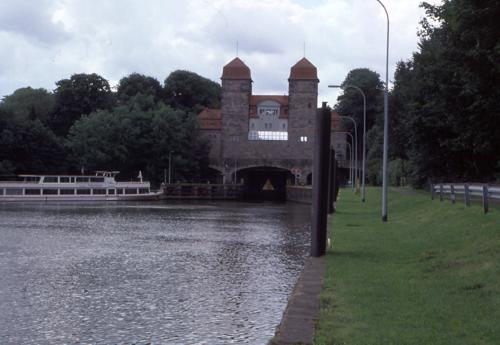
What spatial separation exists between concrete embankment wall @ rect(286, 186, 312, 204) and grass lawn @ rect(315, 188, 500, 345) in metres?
56.7

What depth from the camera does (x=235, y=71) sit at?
385 feet

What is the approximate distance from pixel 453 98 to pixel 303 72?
86.8 m

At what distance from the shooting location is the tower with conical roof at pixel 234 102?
384 ft

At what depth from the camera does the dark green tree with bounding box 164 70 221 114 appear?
123 meters

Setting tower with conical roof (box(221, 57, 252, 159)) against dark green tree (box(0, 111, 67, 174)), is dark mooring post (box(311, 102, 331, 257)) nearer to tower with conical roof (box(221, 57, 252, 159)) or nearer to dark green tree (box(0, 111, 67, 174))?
dark green tree (box(0, 111, 67, 174))

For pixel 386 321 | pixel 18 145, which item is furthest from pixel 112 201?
pixel 386 321

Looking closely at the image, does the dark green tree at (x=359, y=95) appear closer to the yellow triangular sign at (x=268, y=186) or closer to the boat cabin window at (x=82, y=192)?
the yellow triangular sign at (x=268, y=186)

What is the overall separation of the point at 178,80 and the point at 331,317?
115338mm

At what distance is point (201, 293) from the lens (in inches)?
549

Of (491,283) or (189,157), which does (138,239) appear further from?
(189,157)

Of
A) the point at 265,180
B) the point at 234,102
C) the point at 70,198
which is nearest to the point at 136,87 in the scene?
the point at 234,102

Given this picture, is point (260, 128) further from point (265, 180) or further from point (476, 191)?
point (476, 191)

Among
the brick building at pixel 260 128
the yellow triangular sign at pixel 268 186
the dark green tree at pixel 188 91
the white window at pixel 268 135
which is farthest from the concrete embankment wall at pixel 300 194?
the dark green tree at pixel 188 91

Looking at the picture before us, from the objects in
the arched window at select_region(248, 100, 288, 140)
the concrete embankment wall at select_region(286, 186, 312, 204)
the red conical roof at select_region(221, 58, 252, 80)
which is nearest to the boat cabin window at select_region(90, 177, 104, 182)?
the concrete embankment wall at select_region(286, 186, 312, 204)
